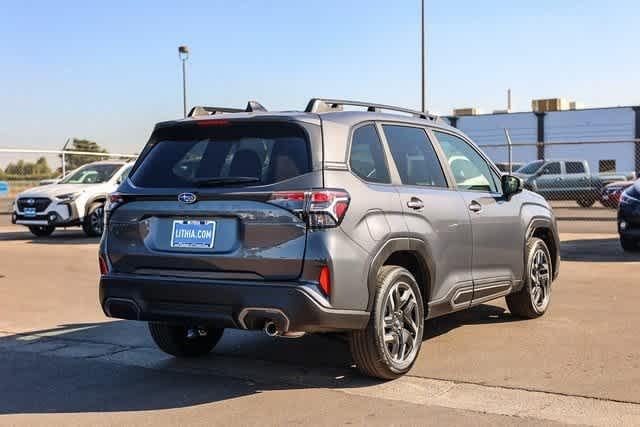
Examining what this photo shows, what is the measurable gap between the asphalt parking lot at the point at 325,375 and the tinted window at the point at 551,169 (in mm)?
21061

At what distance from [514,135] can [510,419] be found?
5163 centimetres

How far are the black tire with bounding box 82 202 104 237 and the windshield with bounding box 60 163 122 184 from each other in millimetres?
714

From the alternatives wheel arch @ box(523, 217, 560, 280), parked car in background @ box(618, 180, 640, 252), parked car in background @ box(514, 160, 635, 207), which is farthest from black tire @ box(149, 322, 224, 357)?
parked car in background @ box(514, 160, 635, 207)

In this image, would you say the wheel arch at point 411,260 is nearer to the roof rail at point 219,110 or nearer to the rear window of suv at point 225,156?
the rear window of suv at point 225,156

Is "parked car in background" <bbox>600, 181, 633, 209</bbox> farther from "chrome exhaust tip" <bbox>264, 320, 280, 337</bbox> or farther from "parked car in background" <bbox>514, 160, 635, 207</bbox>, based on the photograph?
"chrome exhaust tip" <bbox>264, 320, 280, 337</bbox>

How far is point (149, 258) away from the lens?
530cm

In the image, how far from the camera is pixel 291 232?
488cm

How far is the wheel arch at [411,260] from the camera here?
5.20 meters

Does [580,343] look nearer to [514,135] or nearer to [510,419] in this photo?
[510,419]

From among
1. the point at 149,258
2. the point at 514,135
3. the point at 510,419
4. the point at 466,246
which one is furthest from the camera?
the point at 514,135

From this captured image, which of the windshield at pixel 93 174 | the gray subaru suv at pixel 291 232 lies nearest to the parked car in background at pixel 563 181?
the windshield at pixel 93 174

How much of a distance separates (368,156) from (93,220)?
13.2m

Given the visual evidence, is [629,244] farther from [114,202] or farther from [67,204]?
[67,204]

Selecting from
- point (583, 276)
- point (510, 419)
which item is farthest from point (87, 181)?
point (510, 419)
